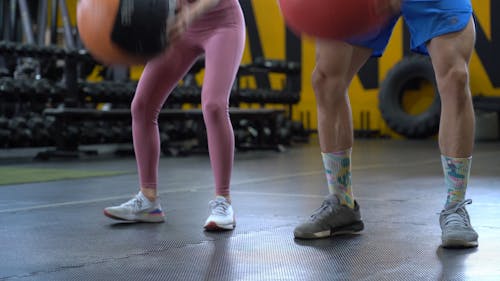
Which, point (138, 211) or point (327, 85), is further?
point (138, 211)

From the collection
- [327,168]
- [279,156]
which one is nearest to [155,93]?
[327,168]

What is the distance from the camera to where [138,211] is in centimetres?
234

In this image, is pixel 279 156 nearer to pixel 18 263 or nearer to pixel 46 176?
pixel 46 176

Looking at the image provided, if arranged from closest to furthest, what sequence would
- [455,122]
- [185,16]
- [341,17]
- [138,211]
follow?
[341,17], [185,16], [455,122], [138,211]

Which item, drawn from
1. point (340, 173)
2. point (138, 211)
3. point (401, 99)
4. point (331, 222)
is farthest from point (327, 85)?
point (401, 99)

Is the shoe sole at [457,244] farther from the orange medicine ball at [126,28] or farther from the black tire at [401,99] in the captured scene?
the black tire at [401,99]

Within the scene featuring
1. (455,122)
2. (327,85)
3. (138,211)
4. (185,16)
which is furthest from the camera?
(138,211)

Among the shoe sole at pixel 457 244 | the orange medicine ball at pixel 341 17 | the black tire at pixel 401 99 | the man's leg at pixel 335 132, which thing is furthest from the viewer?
the black tire at pixel 401 99

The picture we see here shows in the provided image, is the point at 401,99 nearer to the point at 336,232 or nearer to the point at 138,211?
the point at 138,211

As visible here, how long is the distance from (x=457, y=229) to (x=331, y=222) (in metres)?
0.35

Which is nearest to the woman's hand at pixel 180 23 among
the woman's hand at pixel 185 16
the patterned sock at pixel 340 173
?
the woman's hand at pixel 185 16

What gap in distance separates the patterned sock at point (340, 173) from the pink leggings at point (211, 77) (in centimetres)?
35

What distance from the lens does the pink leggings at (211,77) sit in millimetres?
2201

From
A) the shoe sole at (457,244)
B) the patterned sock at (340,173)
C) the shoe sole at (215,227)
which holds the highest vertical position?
the patterned sock at (340,173)
